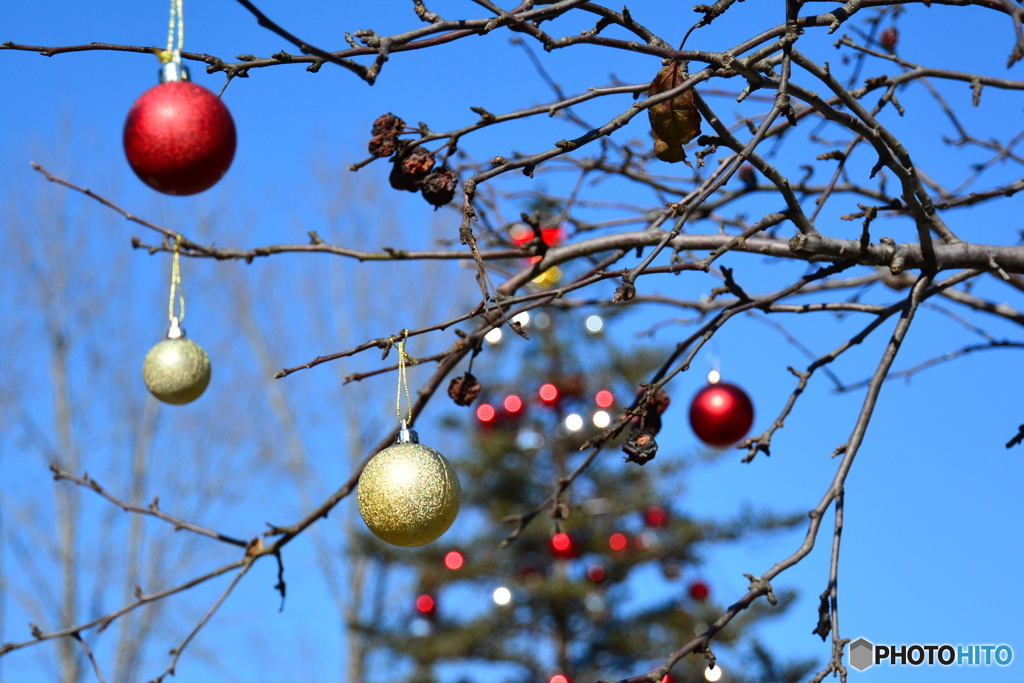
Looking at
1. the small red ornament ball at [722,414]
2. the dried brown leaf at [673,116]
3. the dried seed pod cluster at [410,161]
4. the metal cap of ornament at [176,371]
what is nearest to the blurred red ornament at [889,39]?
the small red ornament ball at [722,414]

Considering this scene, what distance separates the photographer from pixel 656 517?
8.09 metres

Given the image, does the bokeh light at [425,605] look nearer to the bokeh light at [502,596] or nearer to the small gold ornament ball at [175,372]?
the bokeh light at [502,596]

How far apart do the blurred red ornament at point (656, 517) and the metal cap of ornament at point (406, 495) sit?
6758mm

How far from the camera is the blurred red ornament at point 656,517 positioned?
8.08 meters

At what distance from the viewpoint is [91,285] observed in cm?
912

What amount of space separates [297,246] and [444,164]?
0.68m

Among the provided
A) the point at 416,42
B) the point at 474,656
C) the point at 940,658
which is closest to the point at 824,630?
the point at 416,42

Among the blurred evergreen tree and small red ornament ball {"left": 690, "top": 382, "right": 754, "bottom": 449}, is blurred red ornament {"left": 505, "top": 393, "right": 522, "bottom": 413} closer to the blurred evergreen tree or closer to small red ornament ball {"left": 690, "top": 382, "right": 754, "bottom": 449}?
the blurred evergreen tree

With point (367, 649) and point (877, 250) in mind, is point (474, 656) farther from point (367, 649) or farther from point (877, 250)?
point (877, 250)

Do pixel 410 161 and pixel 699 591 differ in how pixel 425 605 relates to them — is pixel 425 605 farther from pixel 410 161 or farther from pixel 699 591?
pixel 410 161

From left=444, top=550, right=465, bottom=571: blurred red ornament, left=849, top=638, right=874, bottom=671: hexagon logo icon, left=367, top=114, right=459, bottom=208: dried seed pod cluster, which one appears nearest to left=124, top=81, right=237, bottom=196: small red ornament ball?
left=367, top=114, right=459, bottom=208: dried seed pod cluster

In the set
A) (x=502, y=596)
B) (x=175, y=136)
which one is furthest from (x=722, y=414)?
(x=502, y=596)

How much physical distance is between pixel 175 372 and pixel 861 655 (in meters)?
2.15

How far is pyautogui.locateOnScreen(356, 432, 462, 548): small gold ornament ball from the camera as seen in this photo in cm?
150
